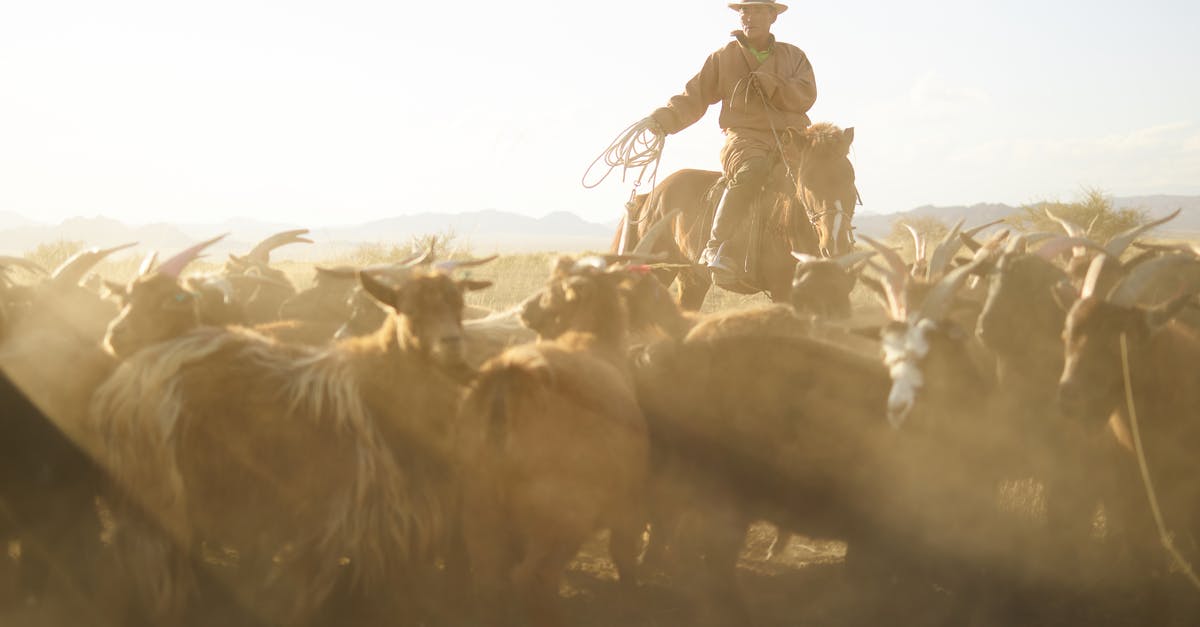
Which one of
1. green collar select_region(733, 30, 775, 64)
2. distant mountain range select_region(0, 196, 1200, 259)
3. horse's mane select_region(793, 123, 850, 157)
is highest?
green collar select_region(733, 30, 775, 64)

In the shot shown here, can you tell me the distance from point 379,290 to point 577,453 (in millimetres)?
1421

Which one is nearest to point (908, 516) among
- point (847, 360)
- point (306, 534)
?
point (847, 360)

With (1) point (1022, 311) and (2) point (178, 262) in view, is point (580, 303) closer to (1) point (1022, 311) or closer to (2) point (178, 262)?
(2) point (178, 262)

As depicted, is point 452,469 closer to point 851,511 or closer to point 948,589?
point 851,511

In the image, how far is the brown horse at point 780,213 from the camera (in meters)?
9.77

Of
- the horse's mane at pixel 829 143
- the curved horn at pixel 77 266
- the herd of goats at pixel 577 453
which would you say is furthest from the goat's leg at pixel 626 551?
the horse's mane at pixel 829 143

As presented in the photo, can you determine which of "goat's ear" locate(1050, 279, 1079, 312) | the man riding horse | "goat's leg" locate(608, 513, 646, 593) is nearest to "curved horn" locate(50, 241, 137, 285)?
"goat's leg" locate(608, 513, 646, 593)

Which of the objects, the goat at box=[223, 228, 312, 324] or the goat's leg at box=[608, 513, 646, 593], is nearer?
the goat's leg at box=[608, 513, 646, 593]

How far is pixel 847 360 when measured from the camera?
19.5ft

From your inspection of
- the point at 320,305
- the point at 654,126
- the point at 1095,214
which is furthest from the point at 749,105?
the point at 1095,214

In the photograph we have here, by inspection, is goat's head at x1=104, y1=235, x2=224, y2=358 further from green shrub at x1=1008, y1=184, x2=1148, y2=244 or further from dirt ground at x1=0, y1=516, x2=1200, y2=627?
green shrub at x1=1008, y1=184, x2=1148, y2=244

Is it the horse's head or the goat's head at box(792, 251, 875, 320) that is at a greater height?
the horse's head

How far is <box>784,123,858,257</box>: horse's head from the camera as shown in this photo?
969 centimetres

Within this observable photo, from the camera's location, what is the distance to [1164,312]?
5.48 meters
